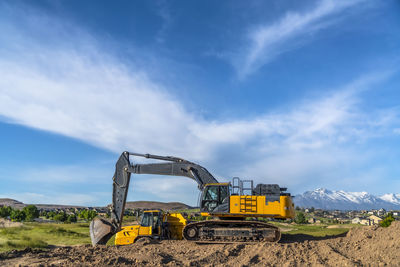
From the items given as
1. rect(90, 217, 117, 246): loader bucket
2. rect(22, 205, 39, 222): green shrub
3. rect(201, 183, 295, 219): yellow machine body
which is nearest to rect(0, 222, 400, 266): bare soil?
rect(201, 183, 295, 219): yellow machine body

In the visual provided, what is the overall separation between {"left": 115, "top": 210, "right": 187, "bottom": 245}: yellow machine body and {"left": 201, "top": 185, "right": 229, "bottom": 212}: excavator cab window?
6.14 feet

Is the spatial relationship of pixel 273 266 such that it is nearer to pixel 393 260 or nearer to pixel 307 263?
pixel 307 263

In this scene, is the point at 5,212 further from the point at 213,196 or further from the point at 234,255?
the point at 234,255

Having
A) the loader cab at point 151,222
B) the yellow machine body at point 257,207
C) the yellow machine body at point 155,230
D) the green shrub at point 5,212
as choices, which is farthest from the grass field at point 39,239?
the green shrub at point 5,212

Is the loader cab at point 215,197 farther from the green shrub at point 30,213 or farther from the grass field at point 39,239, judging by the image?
the green shrub at point 30,213

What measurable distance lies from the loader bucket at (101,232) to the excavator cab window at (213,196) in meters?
5.33

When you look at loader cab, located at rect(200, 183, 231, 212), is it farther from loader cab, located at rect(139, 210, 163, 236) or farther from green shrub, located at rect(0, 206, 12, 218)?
green shrub, located at rect(0, 206, 12, 218)

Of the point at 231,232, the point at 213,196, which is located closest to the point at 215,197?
the point at 213,196

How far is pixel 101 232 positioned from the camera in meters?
18.0

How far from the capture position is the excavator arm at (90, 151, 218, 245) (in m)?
18.5

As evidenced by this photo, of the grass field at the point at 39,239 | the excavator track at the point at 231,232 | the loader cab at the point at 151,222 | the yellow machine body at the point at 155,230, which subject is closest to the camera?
the excavator track at the point at 231,232

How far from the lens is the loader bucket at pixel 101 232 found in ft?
58.9

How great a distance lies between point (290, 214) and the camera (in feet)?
56.7

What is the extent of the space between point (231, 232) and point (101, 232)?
7.24 m
